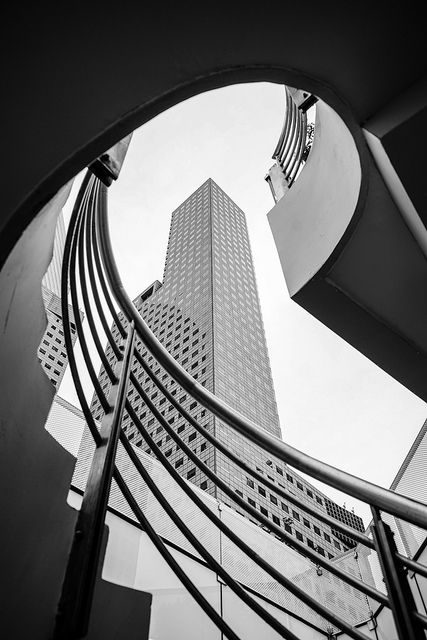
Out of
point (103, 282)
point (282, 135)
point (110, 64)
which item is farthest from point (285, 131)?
point (110, 64)

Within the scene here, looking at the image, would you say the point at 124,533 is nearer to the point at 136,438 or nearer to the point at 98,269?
the point at 98,269

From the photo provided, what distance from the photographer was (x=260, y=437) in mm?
1487

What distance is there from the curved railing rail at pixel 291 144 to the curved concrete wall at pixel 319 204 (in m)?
0.23

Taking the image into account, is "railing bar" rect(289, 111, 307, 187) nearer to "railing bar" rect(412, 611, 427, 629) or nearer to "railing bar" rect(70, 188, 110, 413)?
"railing bar" rect(70, 188, 110, 413)

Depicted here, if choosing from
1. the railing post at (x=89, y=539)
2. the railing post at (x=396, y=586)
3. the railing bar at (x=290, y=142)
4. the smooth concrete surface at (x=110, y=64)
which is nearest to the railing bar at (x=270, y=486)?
the railing post at (x=396, y=586)

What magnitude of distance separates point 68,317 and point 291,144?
311 cm

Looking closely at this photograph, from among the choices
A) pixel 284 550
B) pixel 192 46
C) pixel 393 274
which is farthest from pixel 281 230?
pixel 284 550

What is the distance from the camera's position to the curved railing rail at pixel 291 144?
364cm

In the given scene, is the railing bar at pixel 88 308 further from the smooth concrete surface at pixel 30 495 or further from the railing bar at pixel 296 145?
the railing bar at pixel 296 145

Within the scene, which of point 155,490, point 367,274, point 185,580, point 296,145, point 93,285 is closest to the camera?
point 185,580

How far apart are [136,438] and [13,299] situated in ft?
173

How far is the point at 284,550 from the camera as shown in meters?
5.27

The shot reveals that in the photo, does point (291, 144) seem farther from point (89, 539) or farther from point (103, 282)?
point (89, 539)

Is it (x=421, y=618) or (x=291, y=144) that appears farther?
(x=291, y=144)
